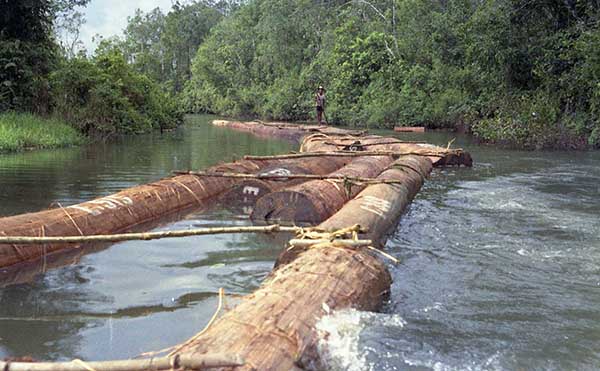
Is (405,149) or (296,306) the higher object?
(405,149)

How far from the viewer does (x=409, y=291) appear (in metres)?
4.96

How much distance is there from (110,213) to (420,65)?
93.8ft

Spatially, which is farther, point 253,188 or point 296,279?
point 253,188

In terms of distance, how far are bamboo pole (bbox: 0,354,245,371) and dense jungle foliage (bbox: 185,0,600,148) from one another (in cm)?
1584

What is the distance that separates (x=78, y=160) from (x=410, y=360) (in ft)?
38.7

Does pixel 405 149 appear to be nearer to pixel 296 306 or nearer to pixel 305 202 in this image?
pixel 305 202

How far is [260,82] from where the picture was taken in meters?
50.4

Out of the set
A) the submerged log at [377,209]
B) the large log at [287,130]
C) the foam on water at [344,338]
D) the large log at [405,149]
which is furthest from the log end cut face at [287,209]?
the large log at [287,130]

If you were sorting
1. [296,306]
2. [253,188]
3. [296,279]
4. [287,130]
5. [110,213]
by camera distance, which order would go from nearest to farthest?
[296,306]
[296,279]
[110,213]
[253,188]
[287,130]

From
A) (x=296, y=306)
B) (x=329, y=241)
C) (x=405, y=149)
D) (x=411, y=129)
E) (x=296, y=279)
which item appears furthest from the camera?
(x=411, y=129)

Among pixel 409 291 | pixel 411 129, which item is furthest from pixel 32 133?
pixel 411 129

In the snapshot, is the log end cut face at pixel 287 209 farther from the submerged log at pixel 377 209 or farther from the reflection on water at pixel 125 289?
the submerged log at pixel 377 209

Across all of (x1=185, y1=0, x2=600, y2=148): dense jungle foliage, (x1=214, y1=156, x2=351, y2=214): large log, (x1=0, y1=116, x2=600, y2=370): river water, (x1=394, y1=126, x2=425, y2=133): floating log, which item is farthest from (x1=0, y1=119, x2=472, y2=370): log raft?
(x1=394, y1=126, x2=425, y2=133): floating log

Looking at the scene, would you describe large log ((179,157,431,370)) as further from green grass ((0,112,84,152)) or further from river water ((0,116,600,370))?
green grass ((0,112,84,152))
